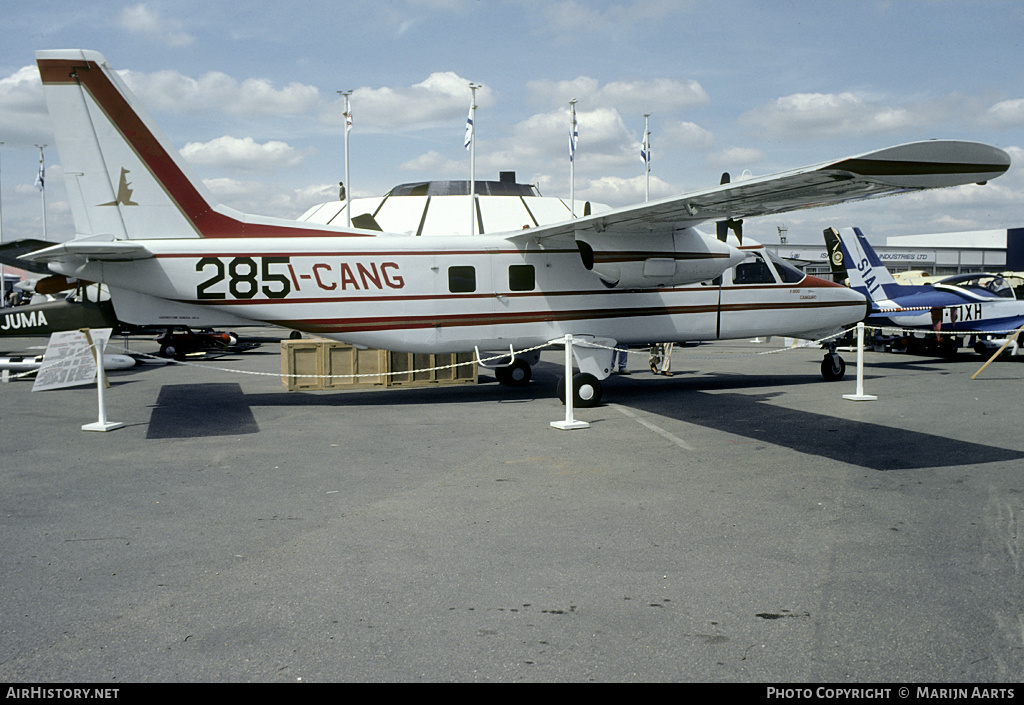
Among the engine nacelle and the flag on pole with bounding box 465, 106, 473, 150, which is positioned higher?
the flag on pole with bounding box 465, 106, 473, 150

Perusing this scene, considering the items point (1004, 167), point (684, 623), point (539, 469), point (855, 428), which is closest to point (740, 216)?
point (855, 428)

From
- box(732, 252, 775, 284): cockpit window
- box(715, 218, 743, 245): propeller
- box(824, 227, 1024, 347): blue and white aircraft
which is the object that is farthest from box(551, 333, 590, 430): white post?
box(824, 227, 1024, 347): blue and white aircraft

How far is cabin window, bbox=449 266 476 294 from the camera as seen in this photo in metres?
12.4

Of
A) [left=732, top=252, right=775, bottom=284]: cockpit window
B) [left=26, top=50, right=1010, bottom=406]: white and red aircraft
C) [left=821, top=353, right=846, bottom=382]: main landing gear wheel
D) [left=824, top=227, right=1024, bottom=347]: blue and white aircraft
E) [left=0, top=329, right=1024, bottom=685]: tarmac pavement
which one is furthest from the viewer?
[left=824, top=227, right=1024, bottom=347]: blue and white aircraft

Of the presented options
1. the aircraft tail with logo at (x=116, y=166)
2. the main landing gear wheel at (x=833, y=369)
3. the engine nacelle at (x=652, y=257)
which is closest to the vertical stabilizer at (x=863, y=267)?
the main landing gear wheel at (x=833, y=369)

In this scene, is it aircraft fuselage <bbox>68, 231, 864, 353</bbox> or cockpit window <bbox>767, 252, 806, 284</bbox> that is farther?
cockpit window <bbox>767, 252, 806, 284</bbox>

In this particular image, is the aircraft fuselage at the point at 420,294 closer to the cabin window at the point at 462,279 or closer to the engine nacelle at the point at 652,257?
the cabin window at the point at 462,279

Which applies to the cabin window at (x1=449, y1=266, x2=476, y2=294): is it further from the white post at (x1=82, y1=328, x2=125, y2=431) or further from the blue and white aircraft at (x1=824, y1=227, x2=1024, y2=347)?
the blue and white aircraft at (x1=824, y1=227, x2=1024, y2=347)

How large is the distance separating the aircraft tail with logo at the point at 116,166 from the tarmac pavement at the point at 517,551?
10.3ft

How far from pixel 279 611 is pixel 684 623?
7.63 ft

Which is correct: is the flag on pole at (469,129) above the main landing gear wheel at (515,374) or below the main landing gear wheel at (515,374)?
above

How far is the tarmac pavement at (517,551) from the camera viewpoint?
3631mm

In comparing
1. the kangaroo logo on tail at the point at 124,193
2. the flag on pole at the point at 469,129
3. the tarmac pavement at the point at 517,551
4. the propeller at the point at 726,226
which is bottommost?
the tarmac pavement at the point at 517,551

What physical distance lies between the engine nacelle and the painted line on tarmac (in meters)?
2.32
